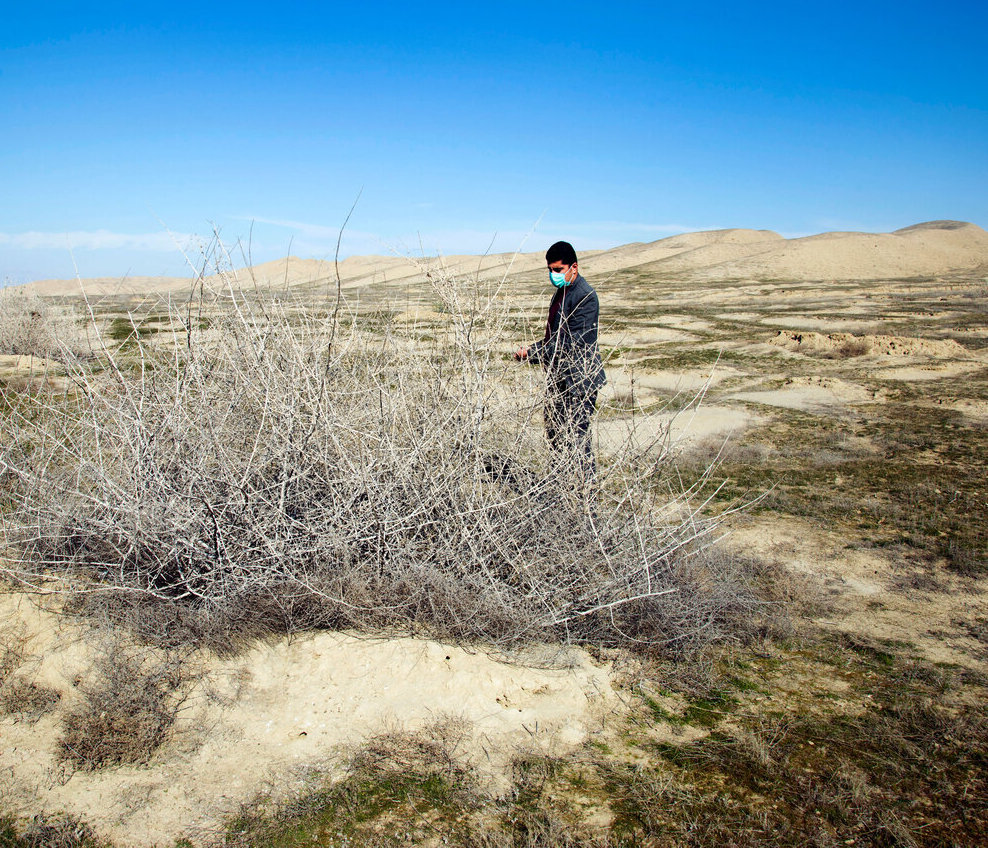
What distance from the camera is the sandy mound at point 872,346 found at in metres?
9.85

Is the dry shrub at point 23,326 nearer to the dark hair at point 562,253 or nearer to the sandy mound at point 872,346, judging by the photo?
the dark hair at point 562,253

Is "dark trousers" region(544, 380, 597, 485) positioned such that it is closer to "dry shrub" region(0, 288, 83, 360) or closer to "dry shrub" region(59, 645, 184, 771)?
"dry shrub" region(59, 645, 184, 771)

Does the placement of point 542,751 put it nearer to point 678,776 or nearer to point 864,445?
point 678,776

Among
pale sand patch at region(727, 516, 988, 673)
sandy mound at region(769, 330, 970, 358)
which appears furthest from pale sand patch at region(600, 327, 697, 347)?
pale sand patch at region(727, 516, 988, 673)

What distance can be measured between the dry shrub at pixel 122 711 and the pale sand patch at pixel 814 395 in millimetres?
6789

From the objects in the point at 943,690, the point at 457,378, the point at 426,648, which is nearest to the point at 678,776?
the point at 426,648

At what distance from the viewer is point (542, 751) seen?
2.13 metres

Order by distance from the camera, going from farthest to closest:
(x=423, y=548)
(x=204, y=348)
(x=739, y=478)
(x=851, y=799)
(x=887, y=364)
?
(x=887, y=364)
(x=739, y=478)
(x=204, y=348)
(x=423, y=548)
(x=851, y=799)

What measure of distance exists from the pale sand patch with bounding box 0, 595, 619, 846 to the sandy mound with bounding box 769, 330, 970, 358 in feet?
31.3

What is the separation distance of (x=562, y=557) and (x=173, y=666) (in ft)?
4.78

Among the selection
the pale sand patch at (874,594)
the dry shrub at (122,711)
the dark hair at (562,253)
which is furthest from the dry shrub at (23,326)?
the pale sand patch at (874,594)

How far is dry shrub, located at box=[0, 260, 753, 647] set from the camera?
2.48 m

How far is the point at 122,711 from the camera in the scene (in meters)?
2.10

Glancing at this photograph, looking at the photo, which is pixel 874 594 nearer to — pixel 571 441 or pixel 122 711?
pixel 571 441
